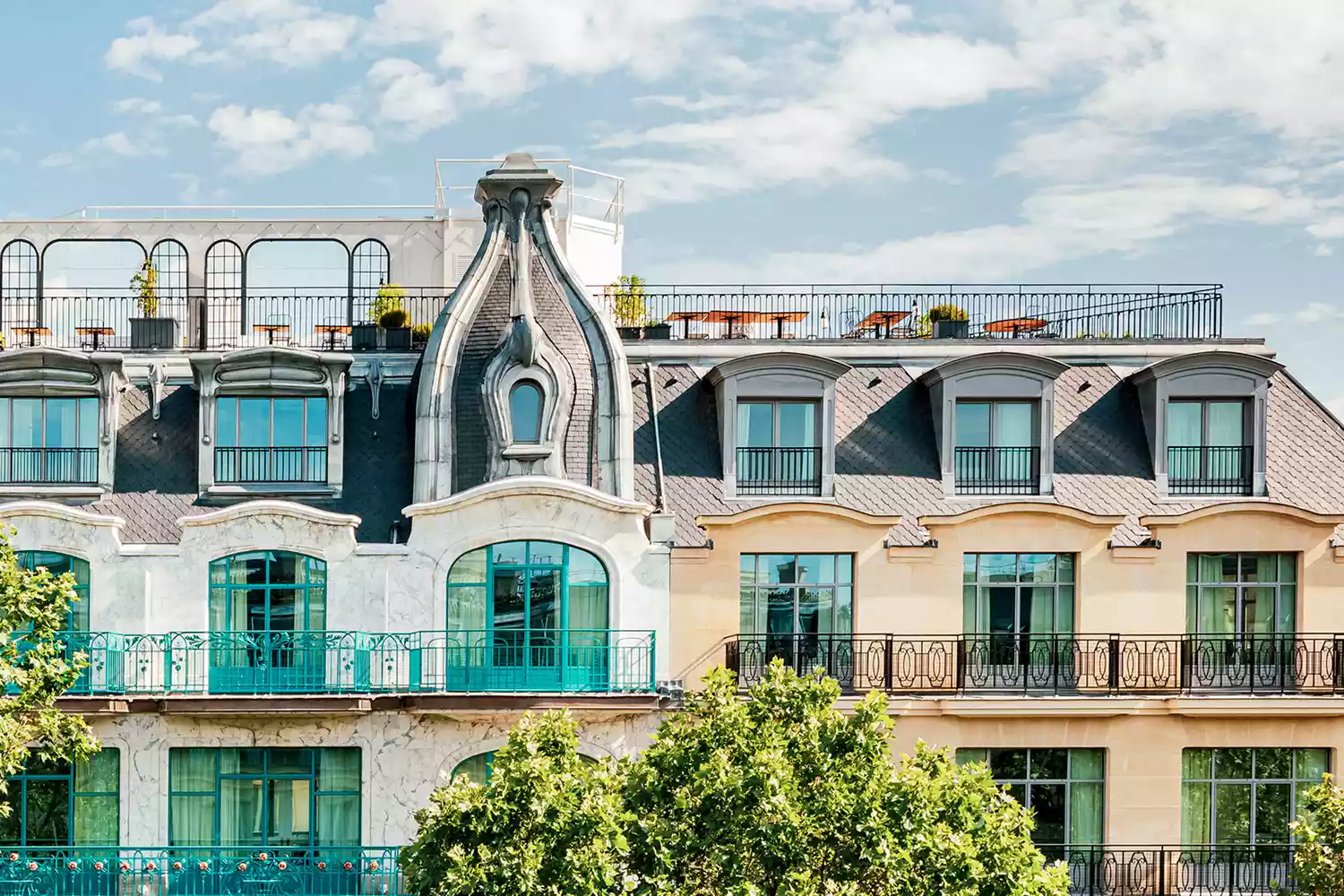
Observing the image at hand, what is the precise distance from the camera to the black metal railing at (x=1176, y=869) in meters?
23.8

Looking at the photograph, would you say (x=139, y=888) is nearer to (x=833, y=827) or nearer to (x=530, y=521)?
(x=530, y=521)

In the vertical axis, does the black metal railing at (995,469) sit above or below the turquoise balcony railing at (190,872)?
above

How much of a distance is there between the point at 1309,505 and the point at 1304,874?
761 cm

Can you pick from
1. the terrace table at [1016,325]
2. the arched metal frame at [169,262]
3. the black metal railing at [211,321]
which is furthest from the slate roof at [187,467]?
the arched metal frame at [169,262]

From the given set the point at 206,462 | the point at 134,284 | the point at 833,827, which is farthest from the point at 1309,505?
the point at 134,284

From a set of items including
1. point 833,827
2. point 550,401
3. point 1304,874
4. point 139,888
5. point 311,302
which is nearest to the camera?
point 833,827

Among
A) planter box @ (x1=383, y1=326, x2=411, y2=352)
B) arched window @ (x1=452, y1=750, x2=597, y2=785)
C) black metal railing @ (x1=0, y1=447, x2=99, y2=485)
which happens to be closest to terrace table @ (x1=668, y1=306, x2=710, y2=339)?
planter box @ (x1=383, y1=326, x2=411, y2=352)

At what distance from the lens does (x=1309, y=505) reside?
2517cm

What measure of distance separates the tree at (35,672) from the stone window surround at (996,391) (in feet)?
48.5

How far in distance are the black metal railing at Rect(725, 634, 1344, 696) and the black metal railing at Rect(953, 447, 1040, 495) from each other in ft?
8.91

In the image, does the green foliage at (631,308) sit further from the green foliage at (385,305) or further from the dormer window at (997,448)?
the dormer window at (997,448)

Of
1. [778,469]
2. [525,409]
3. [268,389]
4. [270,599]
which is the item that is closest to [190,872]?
[270,599]

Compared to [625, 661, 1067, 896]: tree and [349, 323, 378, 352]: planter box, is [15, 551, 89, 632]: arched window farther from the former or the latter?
[625, 661, 1067, 896]: tree

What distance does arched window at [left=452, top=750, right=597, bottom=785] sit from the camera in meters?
23.3
